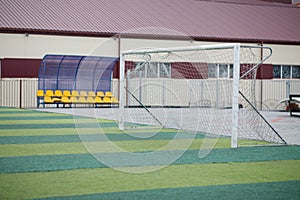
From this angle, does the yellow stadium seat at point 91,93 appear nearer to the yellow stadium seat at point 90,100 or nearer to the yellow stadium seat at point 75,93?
the yellow stadium seat at point 90,100

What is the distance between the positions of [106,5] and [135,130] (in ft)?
62.7

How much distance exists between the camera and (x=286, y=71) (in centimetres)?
3412

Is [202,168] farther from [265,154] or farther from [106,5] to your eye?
[106,5]

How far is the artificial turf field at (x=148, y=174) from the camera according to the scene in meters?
6.18

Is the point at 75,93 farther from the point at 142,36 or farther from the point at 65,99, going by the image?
the point at 142,36

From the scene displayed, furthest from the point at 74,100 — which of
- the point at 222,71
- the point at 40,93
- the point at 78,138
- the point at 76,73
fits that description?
the point at 78,138

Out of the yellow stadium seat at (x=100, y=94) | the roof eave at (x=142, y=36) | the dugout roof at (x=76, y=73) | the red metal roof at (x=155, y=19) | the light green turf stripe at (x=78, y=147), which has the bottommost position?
the light green turf stripe at (x=78, y=147)

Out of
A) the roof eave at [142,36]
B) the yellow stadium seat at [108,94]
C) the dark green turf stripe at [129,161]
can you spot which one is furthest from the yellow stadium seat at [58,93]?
the dark green turf stripe at [129,161]

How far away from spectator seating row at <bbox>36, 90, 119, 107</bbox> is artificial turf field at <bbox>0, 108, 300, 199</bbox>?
1620cm

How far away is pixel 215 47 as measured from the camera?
438 inches

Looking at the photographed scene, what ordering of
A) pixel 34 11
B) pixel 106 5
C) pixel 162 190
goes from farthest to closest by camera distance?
pixel 106 5 → pixel 34 11 → pixel 162 190

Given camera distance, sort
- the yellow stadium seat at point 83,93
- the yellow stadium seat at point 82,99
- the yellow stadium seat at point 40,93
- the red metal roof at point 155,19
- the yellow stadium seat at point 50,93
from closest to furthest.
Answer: the yellow stadium seat at point 40,93
the yellow stadium seat at point 50,93
the yellow stadium seat at point 82,99
the red metal roof at point 155,19
the yellow stadium seat at point 83,93

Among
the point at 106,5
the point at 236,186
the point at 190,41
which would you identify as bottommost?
the point at 236,186

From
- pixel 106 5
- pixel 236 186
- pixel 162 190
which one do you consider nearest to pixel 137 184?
pixel 162 190
